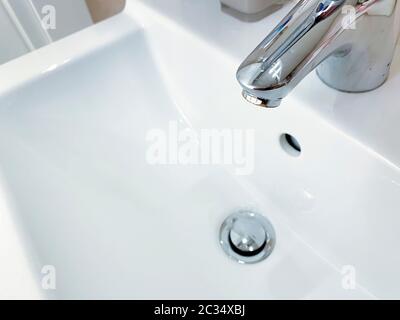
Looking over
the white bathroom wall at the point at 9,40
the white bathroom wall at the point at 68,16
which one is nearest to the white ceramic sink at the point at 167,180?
the white bathroom wall at the point at 68,16

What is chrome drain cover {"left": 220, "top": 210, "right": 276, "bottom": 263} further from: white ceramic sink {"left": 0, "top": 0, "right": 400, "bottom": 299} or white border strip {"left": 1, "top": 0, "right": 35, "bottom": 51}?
white border strip {"left": 1, "top": 0, "right": 35, "bottom": 51}

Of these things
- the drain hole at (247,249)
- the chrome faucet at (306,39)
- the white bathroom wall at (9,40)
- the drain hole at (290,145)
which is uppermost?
the chrome faucet at (306,39)

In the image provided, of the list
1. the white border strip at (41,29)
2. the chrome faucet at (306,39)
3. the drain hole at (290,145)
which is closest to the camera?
the chrome faucet at (306,39)

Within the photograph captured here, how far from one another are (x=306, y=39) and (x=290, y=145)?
0.15 metres

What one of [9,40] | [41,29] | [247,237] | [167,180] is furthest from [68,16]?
[247,237]

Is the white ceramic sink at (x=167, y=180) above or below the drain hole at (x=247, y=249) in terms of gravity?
above

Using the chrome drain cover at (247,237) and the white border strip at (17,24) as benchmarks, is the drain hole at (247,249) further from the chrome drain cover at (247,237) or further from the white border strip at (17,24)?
the white border strip at (17,24)

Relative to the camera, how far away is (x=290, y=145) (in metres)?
A: 0.41

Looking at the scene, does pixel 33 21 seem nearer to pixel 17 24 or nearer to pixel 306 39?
pixel 17 24

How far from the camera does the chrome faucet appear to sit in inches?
11.0

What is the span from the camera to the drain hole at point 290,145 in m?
0.40

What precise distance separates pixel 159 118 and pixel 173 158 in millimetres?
58

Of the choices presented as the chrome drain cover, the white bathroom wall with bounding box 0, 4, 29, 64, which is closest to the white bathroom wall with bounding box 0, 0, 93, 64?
the white bathroom wall with bounding box 0, 4, 29, 64

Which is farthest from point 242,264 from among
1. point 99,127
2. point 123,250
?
point 99,127
